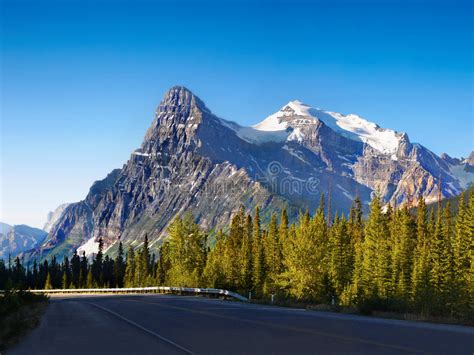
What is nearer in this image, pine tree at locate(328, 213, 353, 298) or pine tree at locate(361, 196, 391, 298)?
pine tree at locate(361, 196, 391, 298)

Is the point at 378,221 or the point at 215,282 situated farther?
the point at 378,221

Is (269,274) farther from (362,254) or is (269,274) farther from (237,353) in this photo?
(237,353)

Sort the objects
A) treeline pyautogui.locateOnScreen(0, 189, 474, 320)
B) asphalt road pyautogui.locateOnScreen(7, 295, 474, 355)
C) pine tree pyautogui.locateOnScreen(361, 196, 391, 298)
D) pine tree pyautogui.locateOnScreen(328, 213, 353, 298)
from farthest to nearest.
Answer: pine tree pyautogui.locateOnScreen(328, 213, 353, 298), pine tree pyautogui.locateOnScreen(361, 196, 391, 298), treeline pyautogui.locateOnScreen(0, 189, 474, 320), asphalt road pyautogui.locateOnScreen(7, 295, 474, 355)

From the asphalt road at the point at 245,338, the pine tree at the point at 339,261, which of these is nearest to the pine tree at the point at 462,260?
the pine tree at the point at 339,261

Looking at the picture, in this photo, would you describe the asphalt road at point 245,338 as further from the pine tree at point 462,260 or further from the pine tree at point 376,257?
the pine tree at point 376,257

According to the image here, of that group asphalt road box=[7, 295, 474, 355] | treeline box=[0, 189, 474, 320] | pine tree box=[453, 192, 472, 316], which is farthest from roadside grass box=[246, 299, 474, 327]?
pine tree box=[453, 192, 472, 316]

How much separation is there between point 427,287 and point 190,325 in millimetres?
54095

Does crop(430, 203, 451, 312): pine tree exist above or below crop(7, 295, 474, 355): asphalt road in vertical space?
above

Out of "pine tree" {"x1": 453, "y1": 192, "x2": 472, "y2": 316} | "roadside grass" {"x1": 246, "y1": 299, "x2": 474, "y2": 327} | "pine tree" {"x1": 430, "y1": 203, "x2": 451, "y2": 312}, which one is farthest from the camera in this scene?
"pine tree" {"x1": 430, "y1": 203, "x2": 451, "y2": 312}

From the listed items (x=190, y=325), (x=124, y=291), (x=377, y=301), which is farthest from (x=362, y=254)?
(x=190, y=325)

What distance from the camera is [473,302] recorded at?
2522 inches

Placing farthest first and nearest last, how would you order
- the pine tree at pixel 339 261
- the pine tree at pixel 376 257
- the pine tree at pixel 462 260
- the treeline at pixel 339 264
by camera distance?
the pine tree at pixel 339 261, the pine tree at pixel 376 257, the treeline at pixel 339 264, the pine tree at pixel 462 260

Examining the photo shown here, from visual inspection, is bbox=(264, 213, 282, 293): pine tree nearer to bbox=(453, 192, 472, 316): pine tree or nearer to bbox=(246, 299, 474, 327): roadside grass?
bbox=(453, 192, 472, 316): pine tree

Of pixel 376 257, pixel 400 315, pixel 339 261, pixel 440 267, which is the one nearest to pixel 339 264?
pixel 339 261
